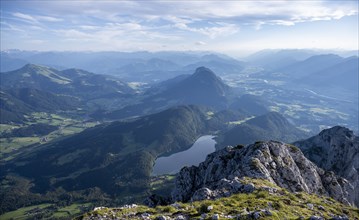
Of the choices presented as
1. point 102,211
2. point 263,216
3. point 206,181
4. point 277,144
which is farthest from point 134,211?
point 277,144

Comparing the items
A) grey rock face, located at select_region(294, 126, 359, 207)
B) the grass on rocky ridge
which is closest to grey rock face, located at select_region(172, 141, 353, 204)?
the grass on rocky ridge

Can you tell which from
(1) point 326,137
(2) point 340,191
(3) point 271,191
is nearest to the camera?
(3) point 271,191

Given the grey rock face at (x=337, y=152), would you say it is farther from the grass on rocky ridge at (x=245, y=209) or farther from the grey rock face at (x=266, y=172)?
the grass on rocky ridge at (x=245, y=209)

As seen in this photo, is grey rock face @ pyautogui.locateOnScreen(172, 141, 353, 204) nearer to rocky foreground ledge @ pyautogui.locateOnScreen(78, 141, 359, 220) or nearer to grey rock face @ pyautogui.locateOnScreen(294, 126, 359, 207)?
rocky foreground ledge @ pyautogui.locateOnScreen(78, 141, 359, 220)

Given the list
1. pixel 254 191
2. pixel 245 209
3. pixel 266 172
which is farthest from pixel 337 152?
pixel 245 209

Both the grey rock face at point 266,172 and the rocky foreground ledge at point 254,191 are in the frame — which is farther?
the grey rock face at point 266,172

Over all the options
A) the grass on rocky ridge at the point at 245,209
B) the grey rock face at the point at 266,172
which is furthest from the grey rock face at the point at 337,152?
the grass on rocky ridge at the point at 245,209

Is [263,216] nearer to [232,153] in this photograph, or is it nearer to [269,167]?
[269,167]
